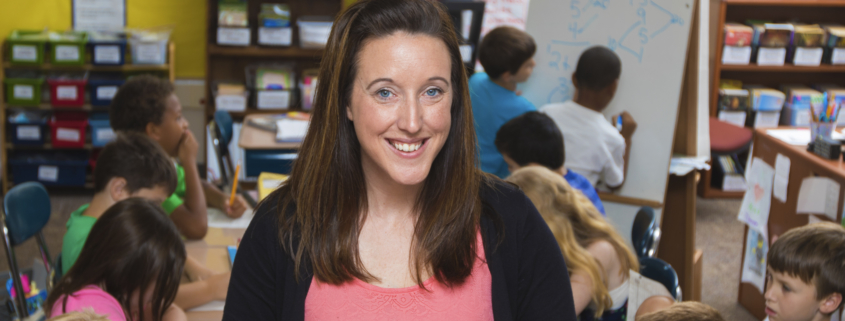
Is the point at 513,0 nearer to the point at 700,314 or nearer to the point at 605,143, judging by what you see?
the point at 605,143

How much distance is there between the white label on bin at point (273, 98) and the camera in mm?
4613

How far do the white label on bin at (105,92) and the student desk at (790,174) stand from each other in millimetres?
3835

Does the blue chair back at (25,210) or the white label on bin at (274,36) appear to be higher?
the white label on bin at (274,36)

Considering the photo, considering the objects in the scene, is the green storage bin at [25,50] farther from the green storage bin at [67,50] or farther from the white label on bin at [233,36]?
the white label on bin at [233,36]

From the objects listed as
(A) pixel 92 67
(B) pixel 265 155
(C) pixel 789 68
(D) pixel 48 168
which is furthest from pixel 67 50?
(C) pixel 789 68

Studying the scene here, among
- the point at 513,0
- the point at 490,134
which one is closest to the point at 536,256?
the point at 490,134

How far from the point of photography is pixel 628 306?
1.84m

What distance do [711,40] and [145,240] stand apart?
167 inches

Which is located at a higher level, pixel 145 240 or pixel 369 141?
pixel 369 141

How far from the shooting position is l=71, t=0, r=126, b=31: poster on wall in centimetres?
491

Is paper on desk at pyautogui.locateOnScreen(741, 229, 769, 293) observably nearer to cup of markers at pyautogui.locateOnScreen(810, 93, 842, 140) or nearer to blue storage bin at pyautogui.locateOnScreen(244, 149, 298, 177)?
cup of markers at pyautogui.locateOnScreen(810, 93, 842, 140)

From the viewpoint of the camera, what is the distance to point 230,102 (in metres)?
4.54

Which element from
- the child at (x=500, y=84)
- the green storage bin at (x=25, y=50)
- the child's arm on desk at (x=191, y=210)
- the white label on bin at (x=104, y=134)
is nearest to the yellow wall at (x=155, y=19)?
the green storage bin at (x=25, y=50)

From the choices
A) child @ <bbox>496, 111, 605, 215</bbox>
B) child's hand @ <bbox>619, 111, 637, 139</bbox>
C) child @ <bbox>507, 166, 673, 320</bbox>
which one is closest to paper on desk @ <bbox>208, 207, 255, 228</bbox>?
child @ <bbox>496, 111, 605, 215</bbox>
